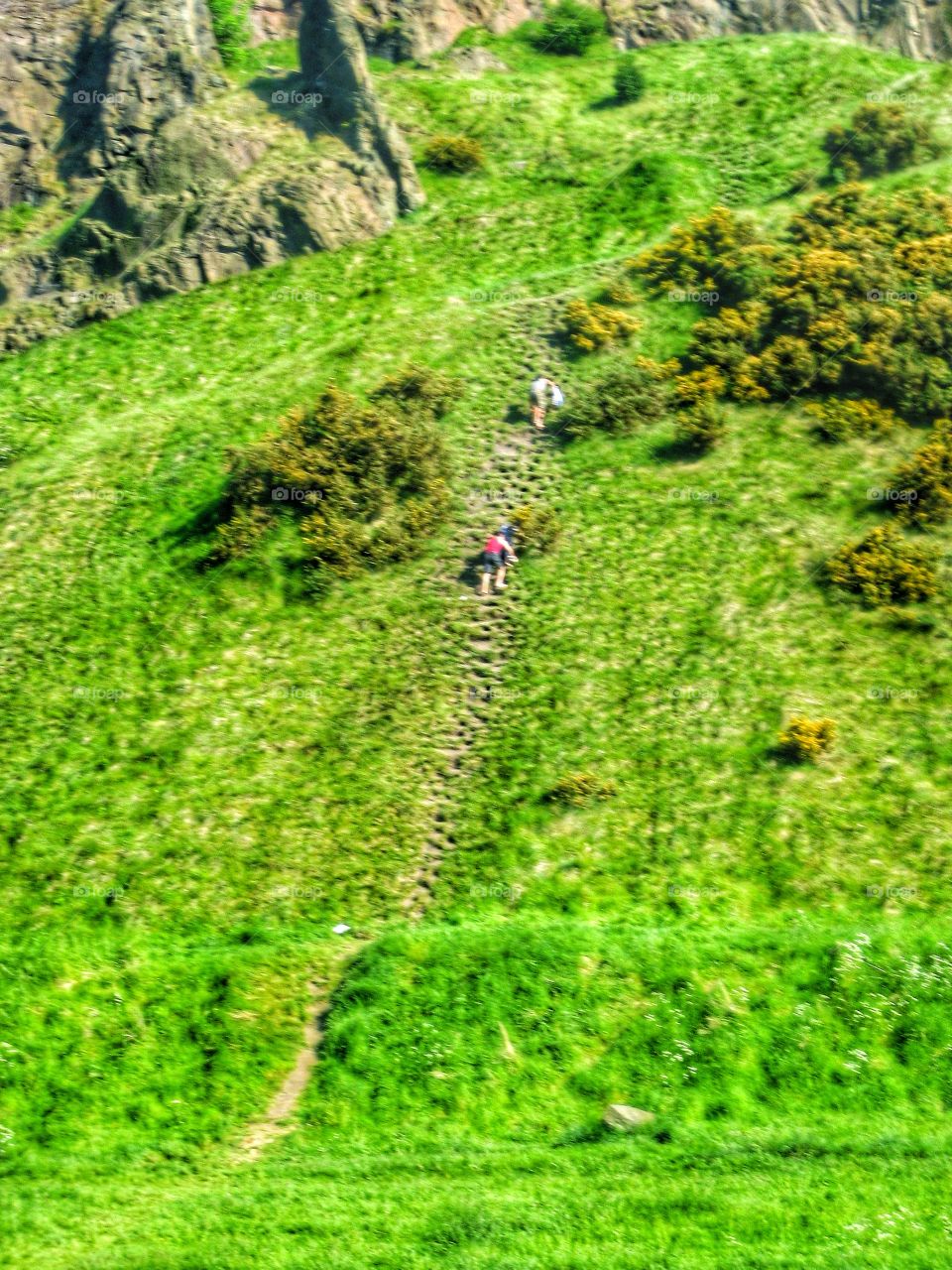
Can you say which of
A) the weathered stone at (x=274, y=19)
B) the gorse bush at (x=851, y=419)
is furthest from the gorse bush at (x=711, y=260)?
the weathered stone at (x=274, y=19)

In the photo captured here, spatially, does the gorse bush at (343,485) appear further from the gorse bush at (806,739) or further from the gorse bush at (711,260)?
the gorse bush at (806,739)

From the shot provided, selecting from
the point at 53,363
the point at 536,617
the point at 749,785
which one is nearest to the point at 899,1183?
the point at 749,785

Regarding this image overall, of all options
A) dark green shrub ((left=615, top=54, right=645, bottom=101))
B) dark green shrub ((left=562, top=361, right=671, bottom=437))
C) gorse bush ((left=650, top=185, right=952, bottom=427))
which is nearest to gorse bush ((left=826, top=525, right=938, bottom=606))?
gorse bush ((left=650, top=185, right=952, bottom=427))

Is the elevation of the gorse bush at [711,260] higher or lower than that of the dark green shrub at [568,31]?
lower

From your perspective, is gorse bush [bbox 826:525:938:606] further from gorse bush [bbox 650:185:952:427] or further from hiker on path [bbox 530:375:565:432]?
hiker on path [bbox 530:375:565:432]

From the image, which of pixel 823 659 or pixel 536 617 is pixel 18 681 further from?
pixel 823 659

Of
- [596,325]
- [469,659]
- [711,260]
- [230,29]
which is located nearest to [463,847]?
[469,659]

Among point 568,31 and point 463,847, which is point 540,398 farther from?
point 568,31
